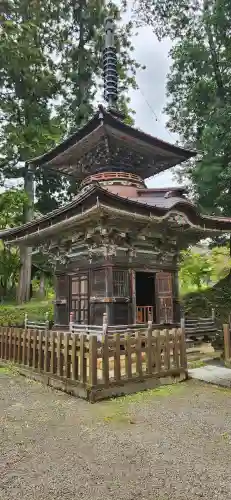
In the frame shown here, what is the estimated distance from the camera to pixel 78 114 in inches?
1034

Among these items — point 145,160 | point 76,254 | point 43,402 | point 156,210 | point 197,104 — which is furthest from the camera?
point 197,104

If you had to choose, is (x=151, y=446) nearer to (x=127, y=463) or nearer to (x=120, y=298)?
(x=127, y=463)

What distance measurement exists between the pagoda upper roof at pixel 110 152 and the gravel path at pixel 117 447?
8.10 metres

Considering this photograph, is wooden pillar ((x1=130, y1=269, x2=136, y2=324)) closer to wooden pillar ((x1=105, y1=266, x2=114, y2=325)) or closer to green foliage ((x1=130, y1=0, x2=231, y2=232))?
wooden pillar ((x1=105, y1=266, x2=114, y2=325))

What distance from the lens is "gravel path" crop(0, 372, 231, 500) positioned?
3271mm

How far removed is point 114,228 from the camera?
34.2 feet

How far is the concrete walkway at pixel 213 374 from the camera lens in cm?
737

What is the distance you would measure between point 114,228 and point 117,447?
Answer: 6936 millimetres

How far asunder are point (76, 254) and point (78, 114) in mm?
17646

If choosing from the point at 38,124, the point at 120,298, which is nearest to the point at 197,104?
the point at 38,124

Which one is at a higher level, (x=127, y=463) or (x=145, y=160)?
(x=145, y=160)

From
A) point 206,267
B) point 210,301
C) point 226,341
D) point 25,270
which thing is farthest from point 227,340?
point 25,270

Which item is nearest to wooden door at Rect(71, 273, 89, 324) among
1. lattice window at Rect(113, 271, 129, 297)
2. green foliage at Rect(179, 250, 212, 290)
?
lattice window at Rect(113, 271, 129, 297)

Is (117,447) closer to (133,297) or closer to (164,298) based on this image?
(133,297)
